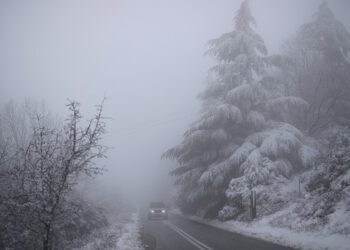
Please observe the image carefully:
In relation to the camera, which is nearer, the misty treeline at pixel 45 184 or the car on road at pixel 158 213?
the misty treeline at pixel 45 184

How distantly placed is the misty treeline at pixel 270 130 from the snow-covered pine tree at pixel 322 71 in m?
0.09

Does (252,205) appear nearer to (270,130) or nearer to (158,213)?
(270,130)

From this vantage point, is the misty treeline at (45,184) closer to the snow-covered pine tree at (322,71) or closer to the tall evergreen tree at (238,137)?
the tall evergreen tree at (238,137)

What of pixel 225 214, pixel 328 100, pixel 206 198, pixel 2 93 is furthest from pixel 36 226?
pixel 2 93

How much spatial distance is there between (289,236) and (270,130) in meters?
9.71

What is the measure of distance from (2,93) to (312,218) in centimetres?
6312

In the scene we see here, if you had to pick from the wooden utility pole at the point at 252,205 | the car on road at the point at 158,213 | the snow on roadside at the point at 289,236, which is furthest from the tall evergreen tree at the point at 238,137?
the car on road at the point at 158,213

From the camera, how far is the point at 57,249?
791cm

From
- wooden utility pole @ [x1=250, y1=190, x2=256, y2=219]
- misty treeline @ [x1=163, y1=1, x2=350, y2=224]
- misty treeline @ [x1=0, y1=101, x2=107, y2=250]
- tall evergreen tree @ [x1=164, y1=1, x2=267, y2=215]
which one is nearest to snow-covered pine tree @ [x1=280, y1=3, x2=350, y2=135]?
misty treeline @ [x1=163, y1=1, x2=350, y2=224]

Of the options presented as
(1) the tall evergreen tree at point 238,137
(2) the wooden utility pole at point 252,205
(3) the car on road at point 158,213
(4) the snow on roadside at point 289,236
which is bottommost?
(3) the car on road at point 158,213

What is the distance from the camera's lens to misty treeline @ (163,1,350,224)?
1511 cm

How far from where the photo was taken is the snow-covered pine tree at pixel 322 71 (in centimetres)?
2423

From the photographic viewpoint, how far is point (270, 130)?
62.6ft

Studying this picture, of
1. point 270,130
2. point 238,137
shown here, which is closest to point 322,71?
point 270,130
